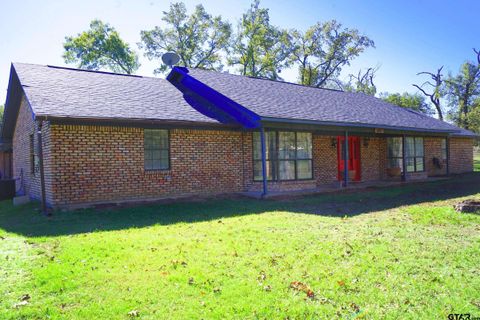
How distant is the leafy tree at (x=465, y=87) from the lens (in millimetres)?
45484

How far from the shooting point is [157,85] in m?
15.5

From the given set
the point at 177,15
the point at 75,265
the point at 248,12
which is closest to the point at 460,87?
the point at 248,12

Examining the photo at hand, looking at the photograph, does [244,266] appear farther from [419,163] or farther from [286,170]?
[419,163]

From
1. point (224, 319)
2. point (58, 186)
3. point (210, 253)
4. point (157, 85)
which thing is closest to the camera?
point (224, 319)

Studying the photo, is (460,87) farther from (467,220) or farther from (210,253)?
(210,253)

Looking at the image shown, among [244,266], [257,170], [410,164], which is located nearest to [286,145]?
[257,170]

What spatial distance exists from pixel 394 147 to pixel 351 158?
2.84 metres

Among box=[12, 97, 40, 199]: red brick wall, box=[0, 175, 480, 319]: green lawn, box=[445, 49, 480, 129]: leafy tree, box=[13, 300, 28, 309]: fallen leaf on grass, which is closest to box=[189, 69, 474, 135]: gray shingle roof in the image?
box=[0, 175, 480, 319]: green lawn

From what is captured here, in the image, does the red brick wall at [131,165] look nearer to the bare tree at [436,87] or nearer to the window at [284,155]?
the window at [284,155]

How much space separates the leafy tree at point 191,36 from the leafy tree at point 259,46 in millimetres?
1621

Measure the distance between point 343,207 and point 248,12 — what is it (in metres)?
34.0

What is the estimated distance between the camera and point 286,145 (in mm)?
13703

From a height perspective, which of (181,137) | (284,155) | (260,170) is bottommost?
(260,170)

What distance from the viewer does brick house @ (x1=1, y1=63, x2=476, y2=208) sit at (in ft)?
33.9
